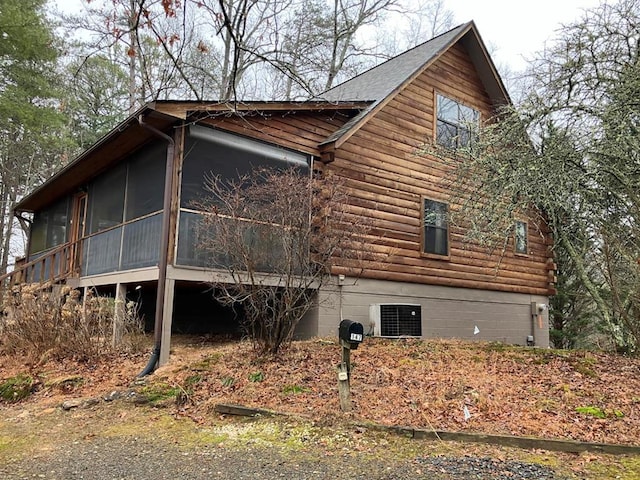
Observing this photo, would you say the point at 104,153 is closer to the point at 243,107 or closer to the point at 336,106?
the point at 243,107

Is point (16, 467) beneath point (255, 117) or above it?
beneath

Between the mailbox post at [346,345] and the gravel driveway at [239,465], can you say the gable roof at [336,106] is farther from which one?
the gravel driveway at [239,465]

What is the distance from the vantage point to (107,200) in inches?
425

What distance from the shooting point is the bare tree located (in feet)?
22.6

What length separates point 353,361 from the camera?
22.5 ft

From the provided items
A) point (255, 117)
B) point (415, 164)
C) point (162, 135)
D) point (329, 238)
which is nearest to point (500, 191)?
point (329, 238)

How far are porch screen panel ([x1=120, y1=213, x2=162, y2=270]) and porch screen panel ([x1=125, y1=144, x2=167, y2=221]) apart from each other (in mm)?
331

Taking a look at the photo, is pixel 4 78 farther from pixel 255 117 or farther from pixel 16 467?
pixel 16 467

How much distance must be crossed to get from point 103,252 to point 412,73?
24.4 feet

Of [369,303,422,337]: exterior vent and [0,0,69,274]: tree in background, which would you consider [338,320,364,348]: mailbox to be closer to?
[369,303,422,337]: exterior vent

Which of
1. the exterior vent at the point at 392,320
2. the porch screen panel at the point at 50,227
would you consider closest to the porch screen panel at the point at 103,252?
the porch screen panel at the point at 50,227

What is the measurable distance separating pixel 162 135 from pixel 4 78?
12.4 m

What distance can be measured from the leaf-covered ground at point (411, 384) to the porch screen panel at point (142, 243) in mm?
1639

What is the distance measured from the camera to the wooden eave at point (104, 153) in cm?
780
